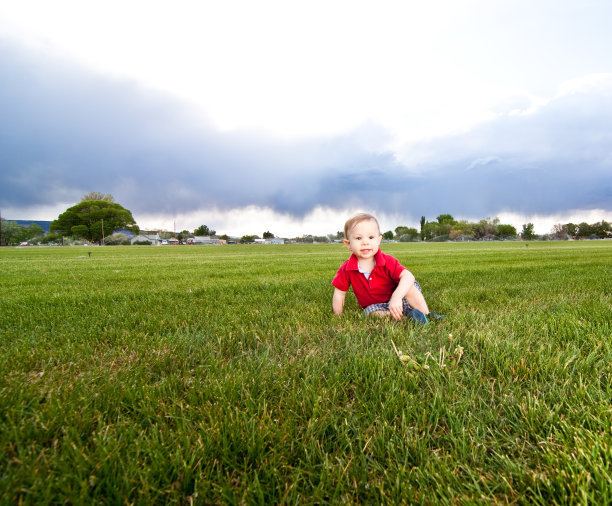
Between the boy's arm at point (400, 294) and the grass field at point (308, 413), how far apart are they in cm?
17

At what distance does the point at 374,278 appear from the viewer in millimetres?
3574

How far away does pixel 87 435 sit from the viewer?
4.85 ft

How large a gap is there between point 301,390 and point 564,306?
365 cm

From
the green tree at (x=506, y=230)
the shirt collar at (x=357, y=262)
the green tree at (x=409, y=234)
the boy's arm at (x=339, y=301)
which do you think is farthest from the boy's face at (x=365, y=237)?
the green tree at (x=506, y=230)

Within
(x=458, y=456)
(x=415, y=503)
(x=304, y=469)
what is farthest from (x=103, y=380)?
(x=458, y=456)

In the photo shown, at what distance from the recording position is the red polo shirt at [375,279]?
3.52 metres

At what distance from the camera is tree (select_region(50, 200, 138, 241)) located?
9331 centimetres

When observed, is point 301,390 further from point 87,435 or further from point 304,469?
point 87,435

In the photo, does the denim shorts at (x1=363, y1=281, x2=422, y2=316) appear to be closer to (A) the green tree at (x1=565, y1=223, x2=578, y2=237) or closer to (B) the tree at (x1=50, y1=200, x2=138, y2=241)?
(B) the tree at (x1=50, y1=200, x2=138, y2=241)

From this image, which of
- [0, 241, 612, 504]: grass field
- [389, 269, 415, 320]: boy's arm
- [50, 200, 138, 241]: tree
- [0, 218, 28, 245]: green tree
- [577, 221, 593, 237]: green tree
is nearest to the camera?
[0, 241, 612, 504]: grass field

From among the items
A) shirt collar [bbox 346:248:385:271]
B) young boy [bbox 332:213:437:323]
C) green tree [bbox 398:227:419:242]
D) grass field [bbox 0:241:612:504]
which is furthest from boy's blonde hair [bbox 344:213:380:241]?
green tree [bbox 398:227:419:242]

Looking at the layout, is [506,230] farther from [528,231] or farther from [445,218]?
[445,218]

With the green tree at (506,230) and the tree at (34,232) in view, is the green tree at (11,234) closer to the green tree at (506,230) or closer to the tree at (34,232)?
the tree at (34,232)

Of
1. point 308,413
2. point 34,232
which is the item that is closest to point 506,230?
point 308,413
